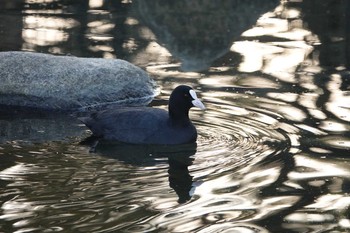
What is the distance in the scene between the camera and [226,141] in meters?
10.6

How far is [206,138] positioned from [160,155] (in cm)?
70

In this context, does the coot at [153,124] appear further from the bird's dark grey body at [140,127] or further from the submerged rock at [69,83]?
the submerged rock at [69,83]

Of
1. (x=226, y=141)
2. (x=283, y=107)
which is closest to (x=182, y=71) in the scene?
(x=283, y=107)

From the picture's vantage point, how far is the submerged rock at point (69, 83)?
12.9m

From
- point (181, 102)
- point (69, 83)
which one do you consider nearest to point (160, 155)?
point (181, 102)

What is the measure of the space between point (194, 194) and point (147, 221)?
97cm

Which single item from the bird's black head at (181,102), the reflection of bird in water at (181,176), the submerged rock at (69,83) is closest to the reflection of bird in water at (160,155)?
the reflection of bird in water at (181,176)

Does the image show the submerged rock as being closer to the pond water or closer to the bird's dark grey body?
the pond water

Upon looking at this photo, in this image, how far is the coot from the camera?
10870 mm

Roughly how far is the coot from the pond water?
14cm

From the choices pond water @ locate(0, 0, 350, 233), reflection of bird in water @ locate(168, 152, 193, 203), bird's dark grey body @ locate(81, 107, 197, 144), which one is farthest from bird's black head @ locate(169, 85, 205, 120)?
reflection of bird in water @ locate(168, 152, 193, 203)

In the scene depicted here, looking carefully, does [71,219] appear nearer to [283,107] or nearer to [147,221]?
[147,221]

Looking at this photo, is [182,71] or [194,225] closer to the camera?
[194,225]

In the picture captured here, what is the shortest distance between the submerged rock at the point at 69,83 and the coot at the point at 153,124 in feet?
5.52
